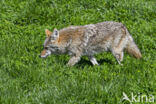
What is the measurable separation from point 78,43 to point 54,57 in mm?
632

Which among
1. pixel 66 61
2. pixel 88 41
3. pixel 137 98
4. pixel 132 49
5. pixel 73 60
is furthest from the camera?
pixel 132 49

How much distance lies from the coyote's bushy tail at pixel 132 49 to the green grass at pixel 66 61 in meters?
0.16

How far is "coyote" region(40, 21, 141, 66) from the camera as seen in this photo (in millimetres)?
7254

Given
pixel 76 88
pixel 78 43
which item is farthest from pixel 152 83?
pixel 78 43

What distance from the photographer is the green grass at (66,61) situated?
5410mm

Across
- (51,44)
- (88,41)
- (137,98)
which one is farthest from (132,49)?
(137,98)

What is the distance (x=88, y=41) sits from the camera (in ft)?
24.1

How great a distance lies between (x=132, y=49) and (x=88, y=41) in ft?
3.71

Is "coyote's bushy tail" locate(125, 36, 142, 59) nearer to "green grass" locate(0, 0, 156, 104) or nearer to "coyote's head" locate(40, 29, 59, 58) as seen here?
"green grass" locate(0, 0, 156, 104)

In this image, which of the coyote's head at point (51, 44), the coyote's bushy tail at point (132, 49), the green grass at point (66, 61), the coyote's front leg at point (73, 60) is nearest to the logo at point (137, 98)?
the green grass at point (66, 61)

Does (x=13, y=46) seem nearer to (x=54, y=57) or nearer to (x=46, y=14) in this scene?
(x=54, y=57)

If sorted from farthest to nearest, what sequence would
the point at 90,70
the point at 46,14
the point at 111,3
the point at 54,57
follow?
the point at 111,3 < the point at 46,14 < the point at 54,57 < the point at 90,70

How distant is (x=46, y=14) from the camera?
371 inches

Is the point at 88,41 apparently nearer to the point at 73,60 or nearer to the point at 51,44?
the point at 73,60
